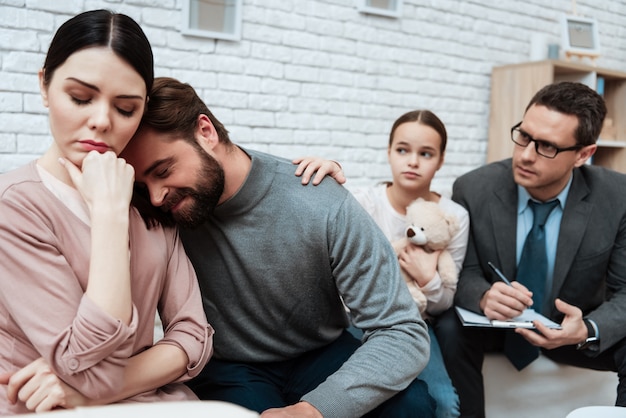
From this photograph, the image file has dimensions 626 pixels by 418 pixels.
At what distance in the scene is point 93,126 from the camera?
1.07 meters

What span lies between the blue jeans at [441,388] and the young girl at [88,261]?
0.81 metres

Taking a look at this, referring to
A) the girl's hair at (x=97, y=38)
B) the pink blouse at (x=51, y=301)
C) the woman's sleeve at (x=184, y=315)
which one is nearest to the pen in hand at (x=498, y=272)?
the woman's sleeve at (x=184, y=315)

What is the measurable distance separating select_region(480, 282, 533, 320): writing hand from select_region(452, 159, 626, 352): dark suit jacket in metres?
0.08

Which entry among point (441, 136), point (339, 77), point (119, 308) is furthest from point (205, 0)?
point (119, 308)

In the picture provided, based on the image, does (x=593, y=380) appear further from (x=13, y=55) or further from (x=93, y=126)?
(x=13, y=55)

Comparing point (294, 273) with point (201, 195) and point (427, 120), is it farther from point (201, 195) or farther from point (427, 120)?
point (427, 120)

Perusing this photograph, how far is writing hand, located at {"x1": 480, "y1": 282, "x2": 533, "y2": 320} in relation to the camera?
72.0 inches

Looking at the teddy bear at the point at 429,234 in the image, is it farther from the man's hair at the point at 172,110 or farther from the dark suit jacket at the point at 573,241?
the man's hair at the point at 172,110

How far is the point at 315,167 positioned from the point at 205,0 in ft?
4.09

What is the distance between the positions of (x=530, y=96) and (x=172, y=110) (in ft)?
8.14

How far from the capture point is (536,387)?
218 cm

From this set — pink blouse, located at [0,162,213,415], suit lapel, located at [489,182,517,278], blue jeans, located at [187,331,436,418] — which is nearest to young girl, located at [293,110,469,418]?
suit lapel, located at [489,182,517,278]

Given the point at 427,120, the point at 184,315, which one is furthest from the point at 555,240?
the point at 184,315

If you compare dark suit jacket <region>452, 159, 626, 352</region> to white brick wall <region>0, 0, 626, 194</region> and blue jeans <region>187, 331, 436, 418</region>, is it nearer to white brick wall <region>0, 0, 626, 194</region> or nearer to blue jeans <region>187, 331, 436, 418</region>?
blue jeans <region>187, 331, 436, 418</region>
